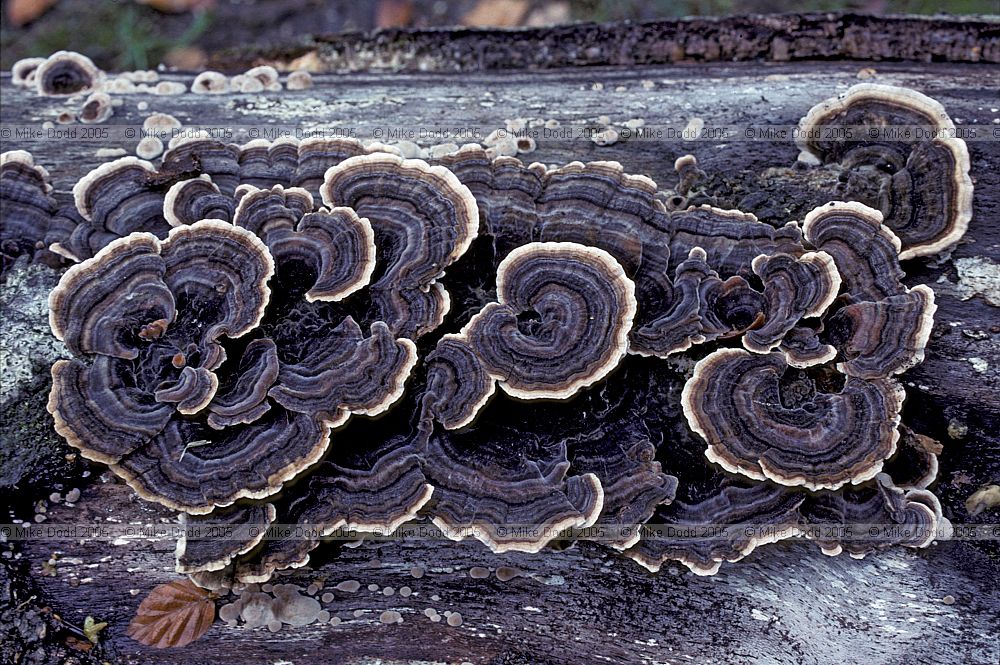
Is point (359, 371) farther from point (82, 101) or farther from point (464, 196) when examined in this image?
point (82, 101)

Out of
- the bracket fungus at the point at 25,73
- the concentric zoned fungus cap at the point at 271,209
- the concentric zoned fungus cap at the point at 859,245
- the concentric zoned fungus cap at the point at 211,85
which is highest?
the bracket fungus at the point at 25,73

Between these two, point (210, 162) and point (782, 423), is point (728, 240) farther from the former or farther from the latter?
point (210, 162)

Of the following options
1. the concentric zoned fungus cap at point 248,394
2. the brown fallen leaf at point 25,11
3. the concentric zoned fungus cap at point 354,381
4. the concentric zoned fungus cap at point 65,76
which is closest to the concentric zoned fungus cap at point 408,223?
the concentric zoned fungus cap at point 354,381

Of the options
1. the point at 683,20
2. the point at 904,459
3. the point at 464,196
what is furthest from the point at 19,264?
the point at 904,459

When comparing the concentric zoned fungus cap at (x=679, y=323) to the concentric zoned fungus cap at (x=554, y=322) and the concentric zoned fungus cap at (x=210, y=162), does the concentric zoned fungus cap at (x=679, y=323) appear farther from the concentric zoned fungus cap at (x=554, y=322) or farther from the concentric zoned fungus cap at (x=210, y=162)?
the concentric zoned fungus cap at (x=210, y=162)

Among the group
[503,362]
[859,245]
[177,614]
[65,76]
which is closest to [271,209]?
[503,362]

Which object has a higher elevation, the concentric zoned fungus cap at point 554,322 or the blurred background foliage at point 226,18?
the blurred background foliage at point 226,18

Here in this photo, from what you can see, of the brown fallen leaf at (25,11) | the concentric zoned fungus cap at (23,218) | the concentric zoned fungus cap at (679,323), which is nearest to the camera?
the concentric zoned fungus cap at (679,323)
